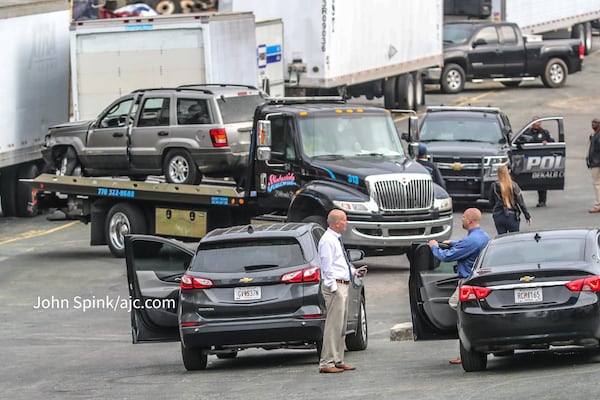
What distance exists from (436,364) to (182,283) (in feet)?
8.98

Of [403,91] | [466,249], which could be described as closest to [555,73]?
[403,91]

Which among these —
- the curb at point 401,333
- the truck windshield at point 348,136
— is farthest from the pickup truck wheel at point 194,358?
A: the truck windshield at point 348,136

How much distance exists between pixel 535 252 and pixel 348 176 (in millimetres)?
8644

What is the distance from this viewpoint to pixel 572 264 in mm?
12820

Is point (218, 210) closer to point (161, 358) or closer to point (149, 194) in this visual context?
point (149, 194)

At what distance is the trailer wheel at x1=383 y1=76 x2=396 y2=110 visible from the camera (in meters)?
41.1

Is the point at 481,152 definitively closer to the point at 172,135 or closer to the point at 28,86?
the point at 172,135

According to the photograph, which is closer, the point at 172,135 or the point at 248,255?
the point at 248,255

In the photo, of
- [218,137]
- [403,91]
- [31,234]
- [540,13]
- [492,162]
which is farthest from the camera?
[540,13]

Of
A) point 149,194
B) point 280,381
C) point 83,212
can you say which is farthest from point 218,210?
point 280,381

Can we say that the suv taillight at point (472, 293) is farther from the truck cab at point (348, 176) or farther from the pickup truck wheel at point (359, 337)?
the truck cab at point (348, 176)

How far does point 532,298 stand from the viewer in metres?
12.7

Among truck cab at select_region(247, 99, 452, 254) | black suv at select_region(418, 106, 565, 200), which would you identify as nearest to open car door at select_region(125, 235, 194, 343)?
truck cab at select_region(247, 99, 452, 254)

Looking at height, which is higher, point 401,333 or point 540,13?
point 540,13
